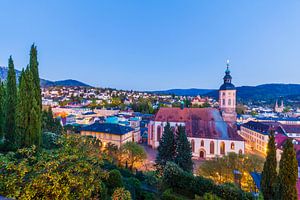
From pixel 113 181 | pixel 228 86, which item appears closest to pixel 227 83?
pixel 228 86

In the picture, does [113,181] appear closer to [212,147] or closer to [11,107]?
[11,107]

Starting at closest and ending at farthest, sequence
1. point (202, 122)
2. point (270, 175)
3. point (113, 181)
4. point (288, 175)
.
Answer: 1. point (288, 175)
2. point (113, 181)
3. point (270, 175)
4. point (202, 122)

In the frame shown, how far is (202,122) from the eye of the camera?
116ft

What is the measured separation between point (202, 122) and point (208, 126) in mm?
1419

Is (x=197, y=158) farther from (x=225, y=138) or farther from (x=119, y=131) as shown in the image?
(x=119, y=131)

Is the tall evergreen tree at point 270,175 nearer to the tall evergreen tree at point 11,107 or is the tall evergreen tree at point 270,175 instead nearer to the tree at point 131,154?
the tree at point 131,154

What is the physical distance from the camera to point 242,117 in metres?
74.8

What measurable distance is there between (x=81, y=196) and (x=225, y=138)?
101 ft

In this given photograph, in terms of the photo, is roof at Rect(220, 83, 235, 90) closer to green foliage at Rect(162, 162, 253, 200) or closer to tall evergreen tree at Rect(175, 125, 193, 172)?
tall evergreen tree at Rect(175, 125, 193, 172)

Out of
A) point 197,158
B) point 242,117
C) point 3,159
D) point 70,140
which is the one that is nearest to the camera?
point 3,159

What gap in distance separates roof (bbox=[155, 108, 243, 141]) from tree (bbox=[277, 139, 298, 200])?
22.6m

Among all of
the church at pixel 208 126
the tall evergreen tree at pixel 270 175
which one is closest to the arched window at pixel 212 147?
the church at pixel 208 126

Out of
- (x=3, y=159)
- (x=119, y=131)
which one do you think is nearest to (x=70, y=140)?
(x=3, y=159)

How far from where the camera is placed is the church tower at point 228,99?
38.4m
